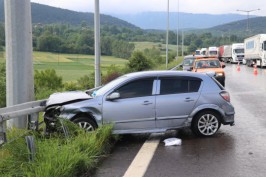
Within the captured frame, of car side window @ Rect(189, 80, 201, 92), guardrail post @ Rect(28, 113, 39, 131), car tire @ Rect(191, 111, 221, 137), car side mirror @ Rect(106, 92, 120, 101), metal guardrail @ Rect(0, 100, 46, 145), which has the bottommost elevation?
car tire @ Rect(191, 111, 221, 137)

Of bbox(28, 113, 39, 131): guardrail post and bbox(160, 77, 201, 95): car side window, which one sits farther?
bbox(160, 77, 201, 95): car side window

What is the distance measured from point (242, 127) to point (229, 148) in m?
2.38

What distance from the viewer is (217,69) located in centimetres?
2219

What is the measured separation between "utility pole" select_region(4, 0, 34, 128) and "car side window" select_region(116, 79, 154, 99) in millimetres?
1971

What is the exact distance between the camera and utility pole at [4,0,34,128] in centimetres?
797

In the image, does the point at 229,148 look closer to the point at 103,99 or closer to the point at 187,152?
the point at 187,152

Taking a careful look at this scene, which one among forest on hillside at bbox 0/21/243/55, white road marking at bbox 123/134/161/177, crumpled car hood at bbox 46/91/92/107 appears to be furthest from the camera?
forest on hillside at bbox 0/21/243/55

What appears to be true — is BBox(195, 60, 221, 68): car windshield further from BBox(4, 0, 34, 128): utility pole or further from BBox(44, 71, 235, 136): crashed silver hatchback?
BBox(4, 0, 34, 128): utility pole

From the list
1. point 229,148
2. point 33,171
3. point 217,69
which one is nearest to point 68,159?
point 33,171

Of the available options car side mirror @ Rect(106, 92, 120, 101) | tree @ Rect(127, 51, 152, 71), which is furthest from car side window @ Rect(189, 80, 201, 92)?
tree @ Rect(127, 51, 152, 71)

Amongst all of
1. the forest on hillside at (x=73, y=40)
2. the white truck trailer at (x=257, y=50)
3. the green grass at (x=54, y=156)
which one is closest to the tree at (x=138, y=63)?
the white truck trailer at (x=257, y=50)

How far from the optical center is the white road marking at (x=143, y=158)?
644cm

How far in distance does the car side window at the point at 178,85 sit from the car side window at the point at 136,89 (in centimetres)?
29

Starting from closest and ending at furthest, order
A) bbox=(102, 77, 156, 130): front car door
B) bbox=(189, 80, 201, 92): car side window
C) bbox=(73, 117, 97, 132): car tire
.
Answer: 1. bbox=(73, 117, 97, 132): car tire
2. bbox=(102, 77, 156, 130): front car door
3. bbox=(189, 80, 201, 92): car side window
